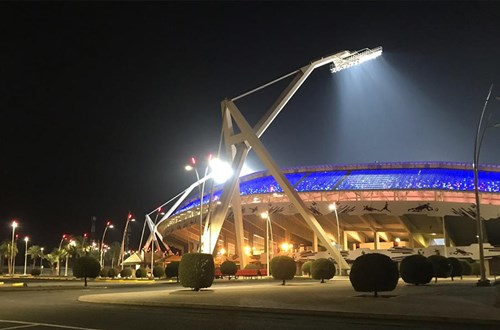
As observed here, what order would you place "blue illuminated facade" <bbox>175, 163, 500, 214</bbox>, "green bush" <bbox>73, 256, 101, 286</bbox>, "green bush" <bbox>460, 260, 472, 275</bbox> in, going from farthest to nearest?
1. "blue illuminated facade" <bbox>175, 163, 500, 214</bbox>
2. "green bush" <bbox>460, 260, 472, 275</bbox>
3. "green bush" <bbox>73, 256, 101, 286</bbox>

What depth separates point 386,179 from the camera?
72188 mm

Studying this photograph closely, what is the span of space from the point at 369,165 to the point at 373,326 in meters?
69.6

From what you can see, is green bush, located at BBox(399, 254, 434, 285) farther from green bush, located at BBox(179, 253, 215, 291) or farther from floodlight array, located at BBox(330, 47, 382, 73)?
floodlight array, located at BBox(330, 47, 382, 73)

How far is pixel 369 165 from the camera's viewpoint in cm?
7906

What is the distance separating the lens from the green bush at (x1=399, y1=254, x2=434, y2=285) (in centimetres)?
2780

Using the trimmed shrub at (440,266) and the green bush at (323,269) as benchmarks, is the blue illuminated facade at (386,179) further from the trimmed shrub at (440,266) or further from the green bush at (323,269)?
the green bush at (323,269)

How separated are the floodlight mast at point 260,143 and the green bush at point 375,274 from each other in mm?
25533

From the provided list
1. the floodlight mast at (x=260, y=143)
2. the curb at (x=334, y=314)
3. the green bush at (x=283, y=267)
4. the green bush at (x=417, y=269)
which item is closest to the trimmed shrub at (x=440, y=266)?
the green bush at (x=417, y=269)

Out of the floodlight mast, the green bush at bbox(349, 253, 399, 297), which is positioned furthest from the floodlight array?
the green bush at bbox(349, 253, 399, 297)

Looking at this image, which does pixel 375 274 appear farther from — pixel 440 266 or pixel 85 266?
pixel 85 266

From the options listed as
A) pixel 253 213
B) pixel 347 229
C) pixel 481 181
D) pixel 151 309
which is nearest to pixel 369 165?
pixel 347 229

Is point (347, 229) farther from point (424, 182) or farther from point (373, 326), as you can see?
point (373, 326)

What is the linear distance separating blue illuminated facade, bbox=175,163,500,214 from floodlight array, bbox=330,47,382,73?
2219 centimetres

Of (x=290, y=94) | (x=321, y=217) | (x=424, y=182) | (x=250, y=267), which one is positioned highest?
(x=290, y=94)
